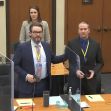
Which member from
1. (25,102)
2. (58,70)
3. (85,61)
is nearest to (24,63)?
(25,102)

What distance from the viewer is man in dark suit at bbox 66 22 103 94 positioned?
4928 mm

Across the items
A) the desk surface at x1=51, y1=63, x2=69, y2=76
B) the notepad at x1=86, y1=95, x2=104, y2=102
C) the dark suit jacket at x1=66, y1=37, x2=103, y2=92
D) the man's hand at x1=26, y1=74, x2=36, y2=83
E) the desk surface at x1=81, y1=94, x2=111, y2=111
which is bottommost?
the desk surface at x1=81, y1=94, x2=111, y2=111

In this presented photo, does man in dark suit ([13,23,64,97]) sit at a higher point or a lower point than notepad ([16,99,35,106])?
higher

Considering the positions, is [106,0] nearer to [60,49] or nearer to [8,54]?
[60,49]

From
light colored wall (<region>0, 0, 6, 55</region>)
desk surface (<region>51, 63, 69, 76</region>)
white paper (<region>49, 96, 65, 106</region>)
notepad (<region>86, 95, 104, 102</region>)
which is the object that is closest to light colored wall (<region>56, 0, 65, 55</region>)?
light colored wall (<region>0, 0, 6, 55</region>)

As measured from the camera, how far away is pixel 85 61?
504 cm

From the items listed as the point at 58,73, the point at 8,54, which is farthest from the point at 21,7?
the point at 58,73

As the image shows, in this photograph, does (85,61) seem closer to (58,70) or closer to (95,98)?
(95,98)

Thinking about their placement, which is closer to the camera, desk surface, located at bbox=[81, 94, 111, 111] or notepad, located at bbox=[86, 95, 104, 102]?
desk surface, located at bbox=[81, 94, 111, 111]

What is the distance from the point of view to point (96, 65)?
5133mm

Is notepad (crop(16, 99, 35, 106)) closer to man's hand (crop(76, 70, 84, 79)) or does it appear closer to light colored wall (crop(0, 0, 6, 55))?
man's hand (crop(76, 70, 84, 79))

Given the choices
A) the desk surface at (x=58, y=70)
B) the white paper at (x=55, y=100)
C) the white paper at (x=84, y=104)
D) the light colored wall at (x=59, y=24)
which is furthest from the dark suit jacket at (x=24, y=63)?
the light colored wall at (x=59, y=24)

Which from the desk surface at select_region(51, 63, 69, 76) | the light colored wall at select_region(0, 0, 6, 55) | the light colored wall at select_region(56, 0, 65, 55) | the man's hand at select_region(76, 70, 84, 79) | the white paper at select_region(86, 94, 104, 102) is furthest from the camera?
the light colored wall at select_region(56, 0, 65, 55)

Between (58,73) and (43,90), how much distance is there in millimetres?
1352
